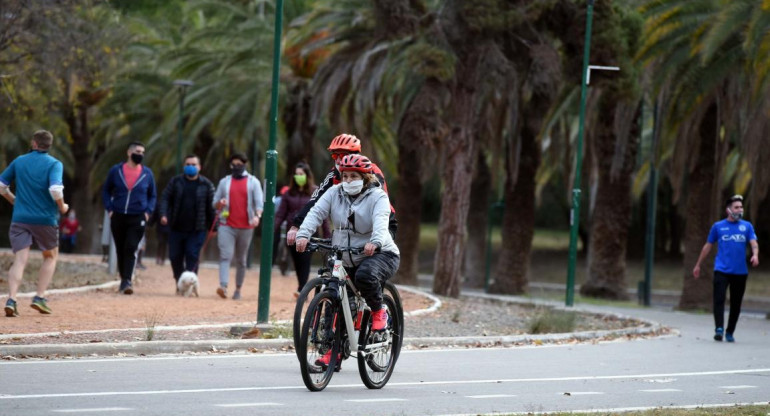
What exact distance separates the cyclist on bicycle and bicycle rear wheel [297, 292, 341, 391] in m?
0.10

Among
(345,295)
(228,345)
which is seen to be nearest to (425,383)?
(345,295)

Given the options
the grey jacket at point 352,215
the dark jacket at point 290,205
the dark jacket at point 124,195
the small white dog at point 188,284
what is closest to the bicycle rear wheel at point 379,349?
the grey jacket at point 352,215

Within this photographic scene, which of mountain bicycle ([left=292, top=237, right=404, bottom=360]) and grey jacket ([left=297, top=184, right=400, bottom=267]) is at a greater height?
grey jacket ([left=297, top=184, right=400, bottom=267])

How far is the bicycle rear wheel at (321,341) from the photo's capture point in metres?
9.86

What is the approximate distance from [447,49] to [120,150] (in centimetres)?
2369

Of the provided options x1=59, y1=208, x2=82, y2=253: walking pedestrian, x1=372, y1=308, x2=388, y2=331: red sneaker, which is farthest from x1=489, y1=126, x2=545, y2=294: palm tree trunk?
x1=372, y1=308, x2=388, y2=331: red sneaker

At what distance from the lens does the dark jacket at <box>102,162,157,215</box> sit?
1823cm

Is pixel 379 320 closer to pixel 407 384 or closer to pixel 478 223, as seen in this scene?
pixel 407 384

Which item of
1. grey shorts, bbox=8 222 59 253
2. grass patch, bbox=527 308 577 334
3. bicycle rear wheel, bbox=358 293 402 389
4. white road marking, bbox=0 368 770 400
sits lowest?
grass patch, bbox=527 308 577 334

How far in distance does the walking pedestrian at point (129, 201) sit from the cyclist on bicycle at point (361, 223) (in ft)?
27.1

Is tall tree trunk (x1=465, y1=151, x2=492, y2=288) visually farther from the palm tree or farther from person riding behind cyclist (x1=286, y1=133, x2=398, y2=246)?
person riding behind cyclist (x1=286, y1=133, x2=398, y2=246)

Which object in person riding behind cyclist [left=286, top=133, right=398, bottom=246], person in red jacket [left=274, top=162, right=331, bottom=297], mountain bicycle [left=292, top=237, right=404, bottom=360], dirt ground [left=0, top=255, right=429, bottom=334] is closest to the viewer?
mountain bicycle [left=292, top=237, right=404, bottom=360]

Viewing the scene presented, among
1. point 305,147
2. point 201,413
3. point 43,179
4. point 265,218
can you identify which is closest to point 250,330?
point 265,218

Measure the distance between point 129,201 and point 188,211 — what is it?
1207 mm
